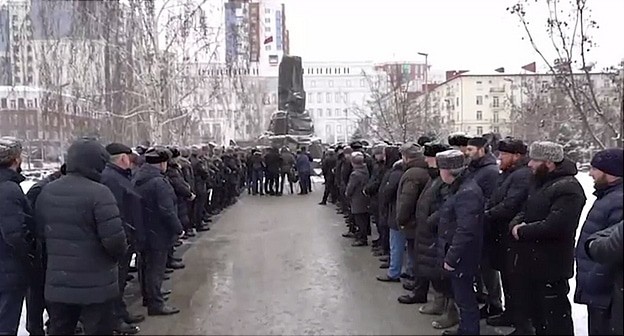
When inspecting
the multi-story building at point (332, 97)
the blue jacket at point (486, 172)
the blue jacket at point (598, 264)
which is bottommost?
the blue jacket at point (598, 264)

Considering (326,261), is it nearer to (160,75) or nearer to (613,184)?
(613,184)

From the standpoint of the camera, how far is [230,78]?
3759 cm

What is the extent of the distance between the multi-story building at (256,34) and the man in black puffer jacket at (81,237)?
30374 mm

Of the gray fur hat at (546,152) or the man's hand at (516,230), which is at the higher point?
the gray fur hat at (546,152)

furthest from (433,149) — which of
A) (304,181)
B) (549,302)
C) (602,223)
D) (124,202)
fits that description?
(304,181)

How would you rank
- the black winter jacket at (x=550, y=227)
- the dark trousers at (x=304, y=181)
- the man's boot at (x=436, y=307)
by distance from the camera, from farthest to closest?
the dark trousers at (x=304, y=181) → the man's boot at (x=436, y=307) → the black winter jacket at (x=550, y=227)

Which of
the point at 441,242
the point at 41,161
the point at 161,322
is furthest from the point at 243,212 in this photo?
the point at 41,161

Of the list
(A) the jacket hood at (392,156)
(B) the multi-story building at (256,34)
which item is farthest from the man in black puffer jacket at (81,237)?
(B) the multi-story building at (256,34)

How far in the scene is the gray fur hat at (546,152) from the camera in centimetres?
602

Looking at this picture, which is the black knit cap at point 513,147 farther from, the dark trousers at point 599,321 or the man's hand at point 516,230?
the dark trousers at point 599,321

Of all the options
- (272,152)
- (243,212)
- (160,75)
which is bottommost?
(243,212)

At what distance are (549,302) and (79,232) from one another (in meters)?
4.22

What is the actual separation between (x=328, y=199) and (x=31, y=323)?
13.7 m

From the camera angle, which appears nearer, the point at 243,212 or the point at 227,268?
the point at 227,268
